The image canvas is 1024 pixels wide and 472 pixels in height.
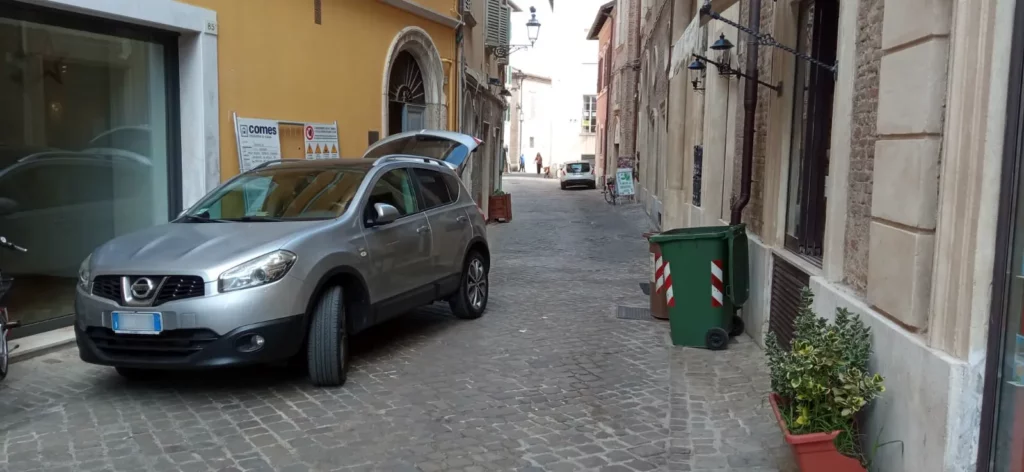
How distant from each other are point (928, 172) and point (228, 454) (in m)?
3.81

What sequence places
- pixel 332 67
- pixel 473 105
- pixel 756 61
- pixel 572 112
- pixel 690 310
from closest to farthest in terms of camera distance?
pixel 690 310 → pixel 756 61 → pixel 332 67 → pixel 473 105 → pixel 572 112

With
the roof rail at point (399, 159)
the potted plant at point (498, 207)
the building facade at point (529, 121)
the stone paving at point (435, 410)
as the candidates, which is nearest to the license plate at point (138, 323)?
the stone paving at point (435, 410)

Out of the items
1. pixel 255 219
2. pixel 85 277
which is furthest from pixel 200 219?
pixel 85 277

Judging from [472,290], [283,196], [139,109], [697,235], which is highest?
[139,109]

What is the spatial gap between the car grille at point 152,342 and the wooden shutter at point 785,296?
158 inches

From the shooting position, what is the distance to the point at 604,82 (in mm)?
42969

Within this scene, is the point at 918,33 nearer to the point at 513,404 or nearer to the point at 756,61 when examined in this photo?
the point at 513,404

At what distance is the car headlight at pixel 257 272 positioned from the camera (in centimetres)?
500

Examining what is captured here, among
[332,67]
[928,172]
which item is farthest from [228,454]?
[332,67]

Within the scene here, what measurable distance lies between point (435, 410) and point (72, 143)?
479 centimetres

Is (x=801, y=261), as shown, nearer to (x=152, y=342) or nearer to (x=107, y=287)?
(x=152, y=342)

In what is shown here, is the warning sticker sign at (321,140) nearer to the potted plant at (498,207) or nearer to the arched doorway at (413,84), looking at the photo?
the arched doorway at (413,84)

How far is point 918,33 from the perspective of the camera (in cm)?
365

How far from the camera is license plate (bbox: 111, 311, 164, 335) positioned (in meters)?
4.97
